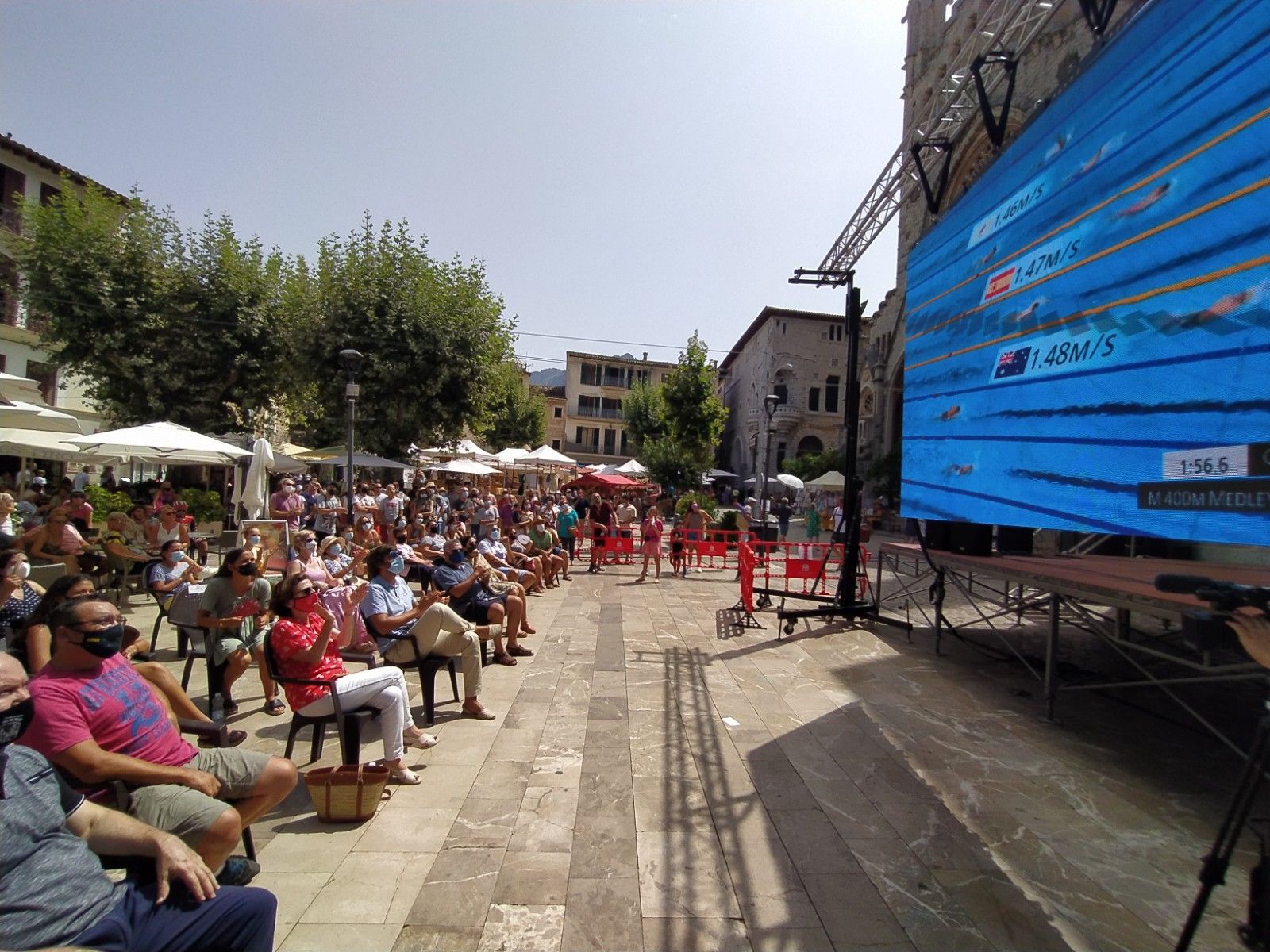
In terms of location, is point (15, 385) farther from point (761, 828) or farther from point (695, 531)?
point (761, 828)

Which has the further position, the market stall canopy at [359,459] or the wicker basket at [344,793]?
the market stall canopy at [359,459]

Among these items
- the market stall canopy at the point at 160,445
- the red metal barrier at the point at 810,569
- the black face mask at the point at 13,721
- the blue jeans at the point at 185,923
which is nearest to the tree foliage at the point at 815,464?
the red metal barrier at the point at 810,569

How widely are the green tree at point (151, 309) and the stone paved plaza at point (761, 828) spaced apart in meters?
15.1

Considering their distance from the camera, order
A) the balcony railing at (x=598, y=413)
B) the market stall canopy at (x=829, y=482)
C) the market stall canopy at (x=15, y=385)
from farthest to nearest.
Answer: the balcony railing at (x=598, y=413)
the market stall canopy at (x=829, y=482)
the market stall canopy at (x=15, y=385)

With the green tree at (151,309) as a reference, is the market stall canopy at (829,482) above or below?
below

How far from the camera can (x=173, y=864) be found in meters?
2.12

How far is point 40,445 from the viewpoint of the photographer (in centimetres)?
1227

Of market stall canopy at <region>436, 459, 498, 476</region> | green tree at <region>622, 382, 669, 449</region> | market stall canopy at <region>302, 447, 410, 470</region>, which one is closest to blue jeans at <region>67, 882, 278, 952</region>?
market stall canopy at <region>302, 447, 410, 470</region>

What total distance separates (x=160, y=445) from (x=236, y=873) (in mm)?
9376

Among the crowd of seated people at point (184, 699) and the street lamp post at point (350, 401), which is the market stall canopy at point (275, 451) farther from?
the crowd of seated people at point (184, 699)

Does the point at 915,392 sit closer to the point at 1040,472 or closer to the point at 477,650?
the point at 1040,472

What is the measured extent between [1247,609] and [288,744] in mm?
4620

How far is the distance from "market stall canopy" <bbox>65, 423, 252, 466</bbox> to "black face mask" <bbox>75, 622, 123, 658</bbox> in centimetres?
886

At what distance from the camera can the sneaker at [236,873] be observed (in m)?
2.65
